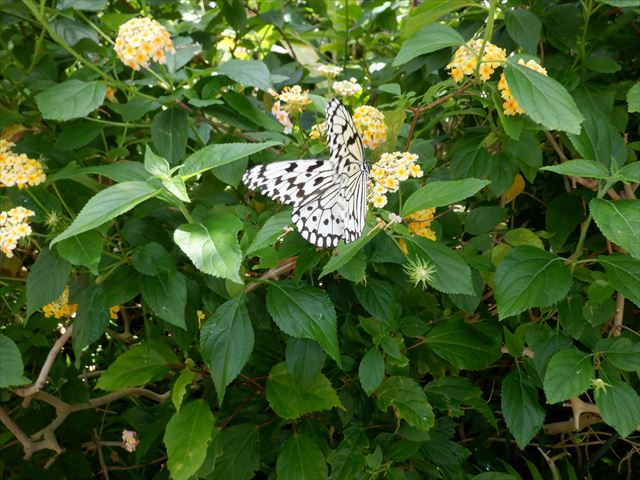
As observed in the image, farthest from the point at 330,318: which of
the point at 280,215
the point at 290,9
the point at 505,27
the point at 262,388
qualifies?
the point at 290,9

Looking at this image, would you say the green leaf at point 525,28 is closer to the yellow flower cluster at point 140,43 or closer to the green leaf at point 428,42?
the green leaf at point 428,42

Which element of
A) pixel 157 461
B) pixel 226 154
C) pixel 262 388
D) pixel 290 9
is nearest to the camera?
pixel 226 154

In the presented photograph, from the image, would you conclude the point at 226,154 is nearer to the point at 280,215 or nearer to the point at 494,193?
the point at 280,215

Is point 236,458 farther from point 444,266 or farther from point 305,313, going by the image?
point 444,266

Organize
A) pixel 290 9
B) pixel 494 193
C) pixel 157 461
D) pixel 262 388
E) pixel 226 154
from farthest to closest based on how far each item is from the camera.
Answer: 1. pixel 290 9
2. pixel 157 461
3. pixel 262 388
4. pixel 494 193
5. pixel 226 154

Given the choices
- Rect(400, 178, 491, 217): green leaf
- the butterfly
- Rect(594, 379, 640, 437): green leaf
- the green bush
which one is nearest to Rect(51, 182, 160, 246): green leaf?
the green bush

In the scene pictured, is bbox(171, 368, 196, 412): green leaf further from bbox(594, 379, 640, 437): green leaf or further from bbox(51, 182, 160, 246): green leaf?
bbox(594, 379, 640, 437): green leaf
